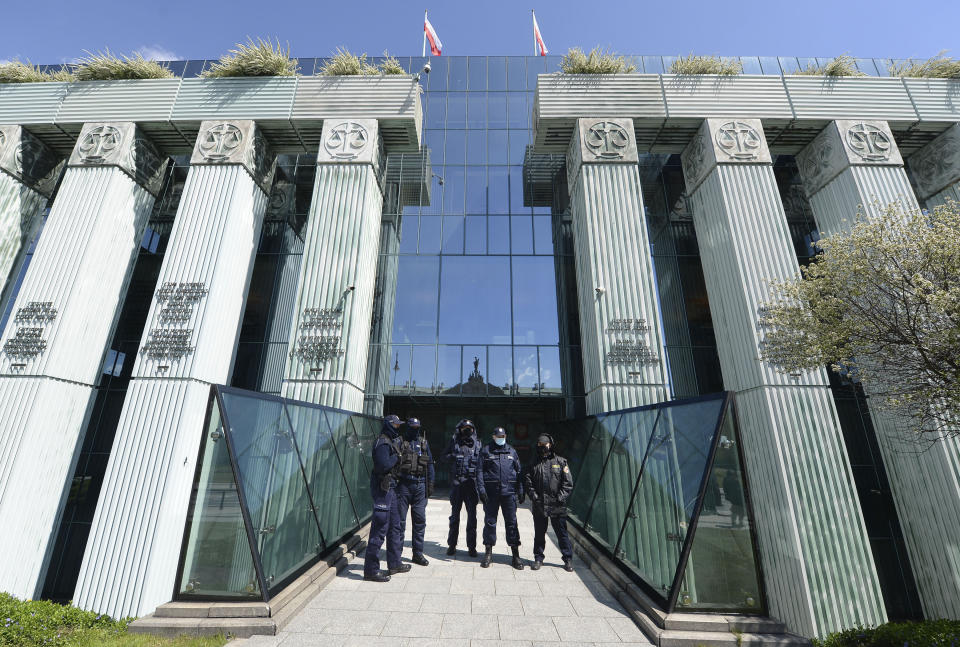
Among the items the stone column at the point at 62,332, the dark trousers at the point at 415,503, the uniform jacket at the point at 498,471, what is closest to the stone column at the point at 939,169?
the uniform jacket at the point at 498,471

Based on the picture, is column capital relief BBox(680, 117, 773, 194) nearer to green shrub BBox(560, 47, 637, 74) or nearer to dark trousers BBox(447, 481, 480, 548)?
green shrub BBox(560, 47, 637, 74)

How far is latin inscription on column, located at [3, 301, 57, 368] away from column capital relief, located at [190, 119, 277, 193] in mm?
4536

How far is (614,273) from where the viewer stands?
9938 mm

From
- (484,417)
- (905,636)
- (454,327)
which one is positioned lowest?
(905,636)

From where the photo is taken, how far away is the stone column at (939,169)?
10375mm

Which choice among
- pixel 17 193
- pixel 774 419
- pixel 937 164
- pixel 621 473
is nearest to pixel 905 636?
pixel 621 473

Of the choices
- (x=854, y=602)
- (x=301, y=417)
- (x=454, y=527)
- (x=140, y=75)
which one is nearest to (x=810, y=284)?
(x=854, y=602)

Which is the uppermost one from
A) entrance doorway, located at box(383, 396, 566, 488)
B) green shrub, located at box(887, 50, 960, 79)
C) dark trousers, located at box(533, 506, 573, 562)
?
green shrub, located at box(887, 50, 960, 79)

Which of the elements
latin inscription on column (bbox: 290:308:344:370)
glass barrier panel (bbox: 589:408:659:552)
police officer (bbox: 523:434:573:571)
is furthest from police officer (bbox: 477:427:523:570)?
latin inscription on column (bbox: 290:308:344:370)

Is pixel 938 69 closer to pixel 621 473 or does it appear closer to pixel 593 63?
pixel 593 63

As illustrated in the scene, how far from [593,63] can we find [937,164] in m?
9.48

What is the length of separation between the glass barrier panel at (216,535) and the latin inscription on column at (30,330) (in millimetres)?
6949

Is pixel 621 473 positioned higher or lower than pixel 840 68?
lower

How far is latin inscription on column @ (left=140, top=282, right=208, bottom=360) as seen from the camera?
8.45 m
